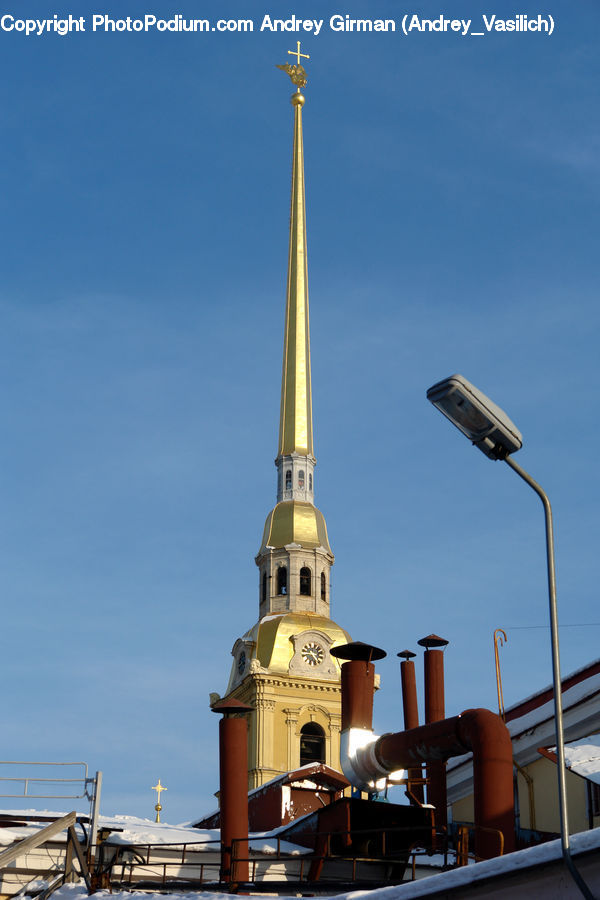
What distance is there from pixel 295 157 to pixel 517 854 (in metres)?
81.7

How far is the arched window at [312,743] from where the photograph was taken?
6450cm

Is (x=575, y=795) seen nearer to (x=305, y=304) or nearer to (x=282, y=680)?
(x=282, y=680)

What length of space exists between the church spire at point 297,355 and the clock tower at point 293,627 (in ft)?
0.28

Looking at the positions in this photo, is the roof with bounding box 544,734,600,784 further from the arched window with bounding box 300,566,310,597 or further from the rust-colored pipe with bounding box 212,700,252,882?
the arched window with bounding box 300,566,310,597

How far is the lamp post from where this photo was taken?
11914 mm

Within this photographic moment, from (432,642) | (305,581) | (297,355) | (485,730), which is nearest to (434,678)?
(432,642)

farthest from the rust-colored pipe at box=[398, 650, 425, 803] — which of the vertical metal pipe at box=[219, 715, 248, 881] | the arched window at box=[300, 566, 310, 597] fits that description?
the arched window at box=[300, 566, 310, 597]

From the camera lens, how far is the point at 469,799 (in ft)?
111

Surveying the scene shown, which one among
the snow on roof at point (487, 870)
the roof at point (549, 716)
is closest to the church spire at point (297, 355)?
the roof at point (549, 716)

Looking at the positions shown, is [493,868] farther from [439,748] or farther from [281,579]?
[281,579]

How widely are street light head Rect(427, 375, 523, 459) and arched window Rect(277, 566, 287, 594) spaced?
191 ft

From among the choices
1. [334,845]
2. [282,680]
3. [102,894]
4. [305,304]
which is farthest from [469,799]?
[305,304]

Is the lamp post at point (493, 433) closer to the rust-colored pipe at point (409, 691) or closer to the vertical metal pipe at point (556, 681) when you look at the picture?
the vertical metal pipe at point (556, 681)

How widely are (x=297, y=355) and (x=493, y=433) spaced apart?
6988 centimetres
